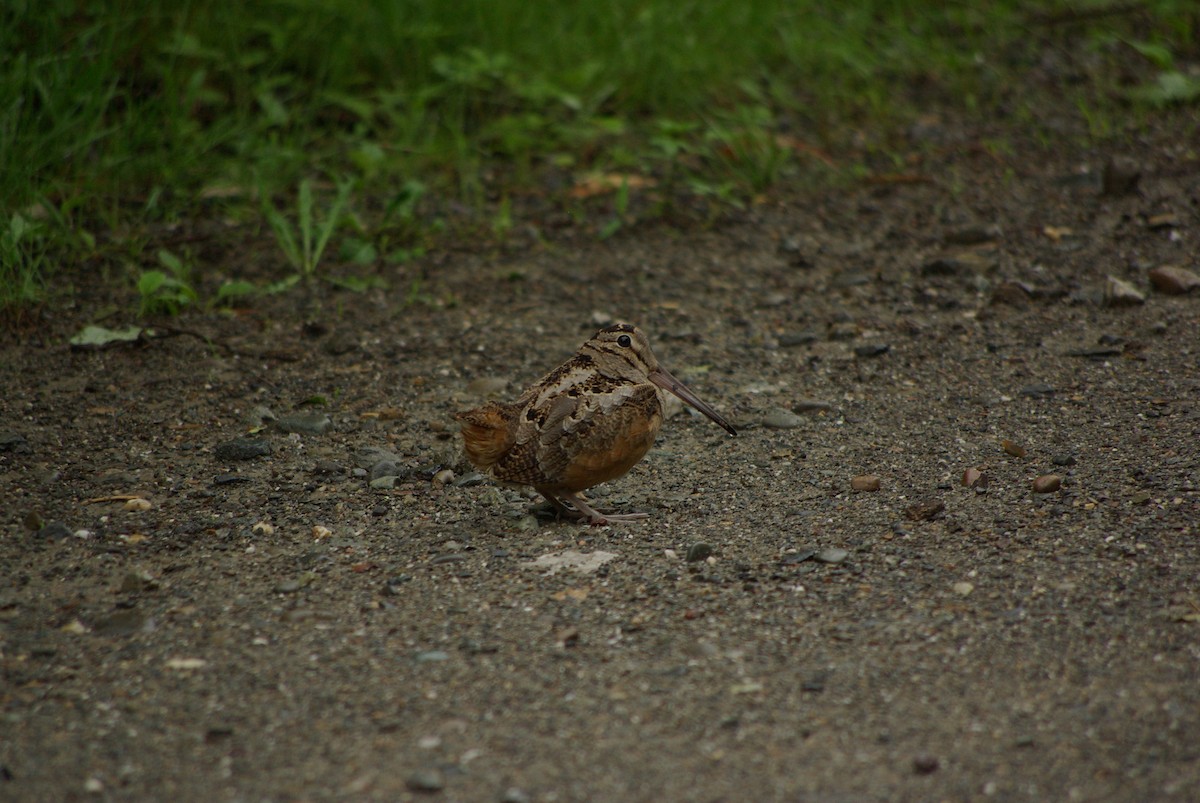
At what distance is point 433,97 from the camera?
6.89m

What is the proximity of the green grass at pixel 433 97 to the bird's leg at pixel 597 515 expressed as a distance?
2209mm

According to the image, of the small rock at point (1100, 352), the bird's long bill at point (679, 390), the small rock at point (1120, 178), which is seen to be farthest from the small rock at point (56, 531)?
the small rock at point (1120, 178)

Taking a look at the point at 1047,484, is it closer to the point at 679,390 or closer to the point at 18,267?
the point at 679,390

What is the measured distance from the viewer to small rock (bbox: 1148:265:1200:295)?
5.50 m

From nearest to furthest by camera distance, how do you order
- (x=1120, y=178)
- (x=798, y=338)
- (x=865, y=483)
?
1. (x=865, y=483)
2. (x=798, y=338)
3. (x=1120, y=178)

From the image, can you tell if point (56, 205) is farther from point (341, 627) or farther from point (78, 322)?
point (341, 627)

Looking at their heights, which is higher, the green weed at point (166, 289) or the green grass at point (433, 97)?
the green grass at point (433, 97)

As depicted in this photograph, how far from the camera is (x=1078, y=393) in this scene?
4.77m

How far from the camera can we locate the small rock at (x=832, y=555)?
12.0ft

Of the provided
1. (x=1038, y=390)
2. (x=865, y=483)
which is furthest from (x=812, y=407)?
(x=1038, y=390)

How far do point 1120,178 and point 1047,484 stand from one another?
3.03 metres

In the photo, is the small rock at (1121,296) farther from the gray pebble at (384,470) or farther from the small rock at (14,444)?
the small rock at (14,444)

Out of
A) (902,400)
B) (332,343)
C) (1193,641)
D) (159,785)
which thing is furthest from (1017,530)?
(332,343)

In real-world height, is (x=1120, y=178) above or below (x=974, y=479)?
above
